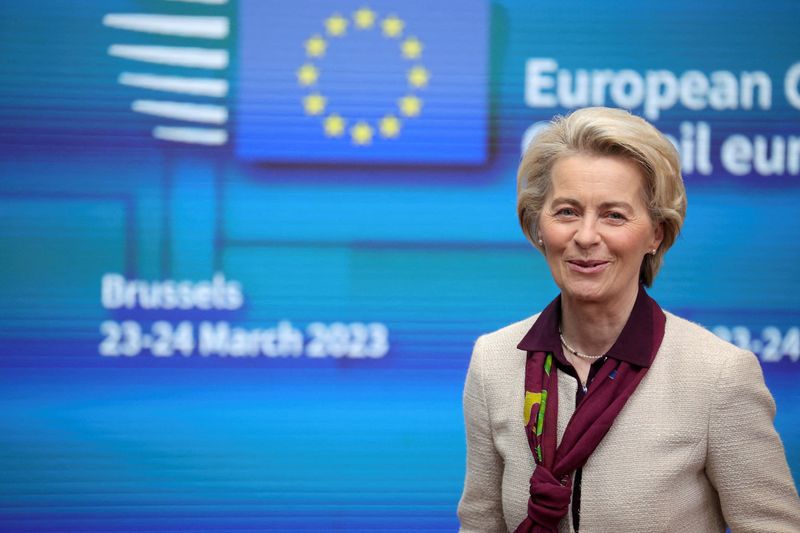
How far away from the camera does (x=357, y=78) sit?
332 centimetres

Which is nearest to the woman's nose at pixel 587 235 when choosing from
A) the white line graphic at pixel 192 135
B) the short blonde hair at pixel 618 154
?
the short blonde hair at pixel 618 154

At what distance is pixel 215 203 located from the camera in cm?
328

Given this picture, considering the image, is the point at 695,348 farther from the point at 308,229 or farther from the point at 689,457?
the point at 308,229

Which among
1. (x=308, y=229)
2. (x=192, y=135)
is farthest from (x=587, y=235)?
(x=192, y=135)

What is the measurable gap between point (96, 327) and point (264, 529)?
0.89 m

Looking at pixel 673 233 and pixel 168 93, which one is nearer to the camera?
pixel 673 233

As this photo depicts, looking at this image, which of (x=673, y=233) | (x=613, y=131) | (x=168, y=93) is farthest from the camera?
(x=168, y=93)

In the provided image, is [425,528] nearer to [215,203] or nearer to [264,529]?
[264,529]

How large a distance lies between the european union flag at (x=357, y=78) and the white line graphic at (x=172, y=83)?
111mm

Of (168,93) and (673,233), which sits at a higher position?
(168,93)

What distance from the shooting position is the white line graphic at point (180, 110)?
3.26 metres

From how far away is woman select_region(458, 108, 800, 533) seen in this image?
160 cm

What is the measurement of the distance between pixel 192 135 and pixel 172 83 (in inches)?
7.2

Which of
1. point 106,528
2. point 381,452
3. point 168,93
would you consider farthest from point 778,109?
point 106,528
